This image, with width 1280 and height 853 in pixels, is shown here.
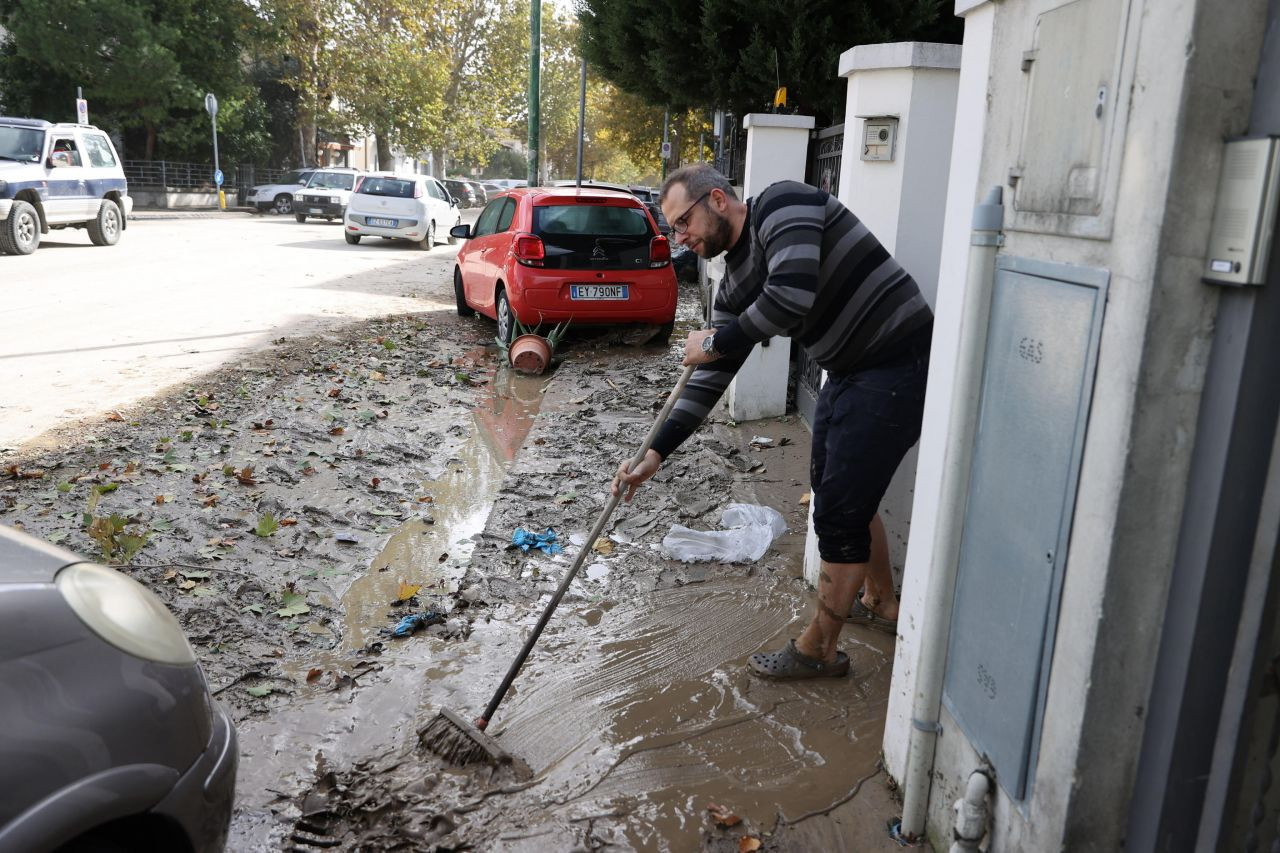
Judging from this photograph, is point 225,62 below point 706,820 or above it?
above

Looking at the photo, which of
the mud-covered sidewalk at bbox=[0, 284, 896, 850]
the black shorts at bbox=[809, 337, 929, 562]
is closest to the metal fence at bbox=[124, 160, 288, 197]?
the mud-covered sidewalk at bbox=[0, 284, 896, 850]

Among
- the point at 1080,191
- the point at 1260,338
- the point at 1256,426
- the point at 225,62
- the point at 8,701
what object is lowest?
the point at 8,701

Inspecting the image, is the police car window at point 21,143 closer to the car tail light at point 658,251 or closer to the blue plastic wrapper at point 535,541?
the car tail light at point 658,251

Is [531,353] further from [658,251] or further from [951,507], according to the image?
[951,507]

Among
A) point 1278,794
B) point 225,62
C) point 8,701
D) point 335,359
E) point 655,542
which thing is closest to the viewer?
point 8,701

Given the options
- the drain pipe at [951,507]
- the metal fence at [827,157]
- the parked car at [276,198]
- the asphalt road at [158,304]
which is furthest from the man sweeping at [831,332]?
the parked car at [276,198]

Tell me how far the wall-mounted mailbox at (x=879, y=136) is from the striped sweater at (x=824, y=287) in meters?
1.13

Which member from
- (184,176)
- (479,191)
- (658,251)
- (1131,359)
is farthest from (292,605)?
(479,191)

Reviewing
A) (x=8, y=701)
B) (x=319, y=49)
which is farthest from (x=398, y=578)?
(x=319, y=49)

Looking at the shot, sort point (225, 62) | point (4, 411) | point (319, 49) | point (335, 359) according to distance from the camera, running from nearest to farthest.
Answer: point (4, 411)
point (335, 359)
point (225, 62)
point (319, 49)

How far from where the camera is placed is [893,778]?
3.05 meters

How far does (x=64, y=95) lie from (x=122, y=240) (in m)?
18.0

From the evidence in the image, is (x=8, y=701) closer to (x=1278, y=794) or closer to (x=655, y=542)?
(x=1278, y=794)

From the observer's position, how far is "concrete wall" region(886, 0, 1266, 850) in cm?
170
